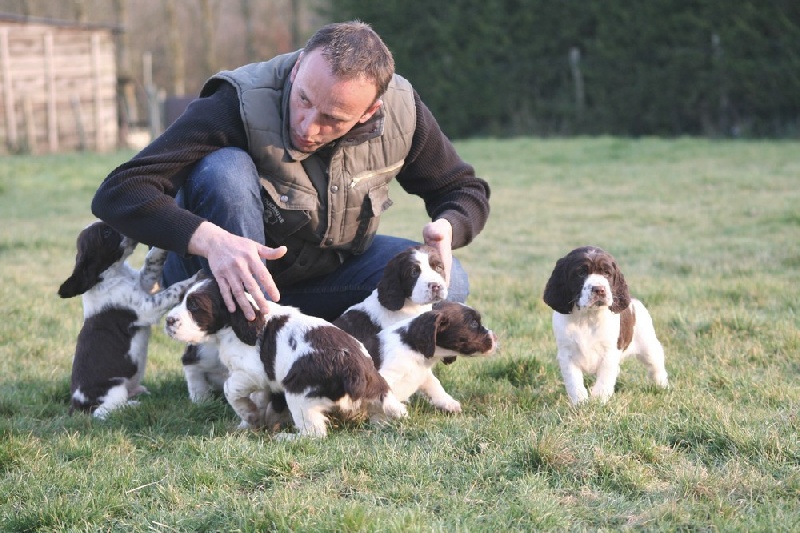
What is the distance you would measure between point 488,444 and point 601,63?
68.7 ft

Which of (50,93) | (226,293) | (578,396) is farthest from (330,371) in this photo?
(50,93)

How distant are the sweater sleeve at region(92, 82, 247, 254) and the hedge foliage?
18360 millimetres

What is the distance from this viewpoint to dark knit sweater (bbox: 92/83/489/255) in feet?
14.0

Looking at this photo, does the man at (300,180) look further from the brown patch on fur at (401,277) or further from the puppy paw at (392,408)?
the puppy paw at (392,408)

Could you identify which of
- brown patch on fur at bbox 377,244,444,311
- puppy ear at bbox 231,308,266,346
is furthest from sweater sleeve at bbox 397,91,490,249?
puppy ear at bbox 231,308,266,346

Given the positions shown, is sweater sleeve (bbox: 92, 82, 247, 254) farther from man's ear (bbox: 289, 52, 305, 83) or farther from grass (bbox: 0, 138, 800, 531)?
grass (bbox: 0, 138, 800, 531)

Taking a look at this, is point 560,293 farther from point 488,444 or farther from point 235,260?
point 235,260

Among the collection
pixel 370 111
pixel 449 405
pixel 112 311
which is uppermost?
pixel 370 111

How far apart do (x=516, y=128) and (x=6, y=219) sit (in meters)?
15.0

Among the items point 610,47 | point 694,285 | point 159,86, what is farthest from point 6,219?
point 159,86

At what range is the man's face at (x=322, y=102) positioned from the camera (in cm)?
424

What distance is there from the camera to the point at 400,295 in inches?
195

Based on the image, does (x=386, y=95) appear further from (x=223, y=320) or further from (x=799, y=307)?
(x=799, y=307)

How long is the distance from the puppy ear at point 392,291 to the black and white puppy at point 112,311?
1053 mm
